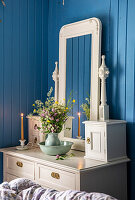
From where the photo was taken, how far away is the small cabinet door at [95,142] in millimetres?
2523

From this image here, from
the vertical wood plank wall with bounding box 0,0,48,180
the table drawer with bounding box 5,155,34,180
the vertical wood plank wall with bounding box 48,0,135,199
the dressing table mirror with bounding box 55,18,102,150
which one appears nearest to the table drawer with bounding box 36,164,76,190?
the table drawer with bounding box 5,155,34,180

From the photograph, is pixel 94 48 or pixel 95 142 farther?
pixel 94 48

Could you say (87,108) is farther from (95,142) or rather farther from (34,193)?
(34,193)

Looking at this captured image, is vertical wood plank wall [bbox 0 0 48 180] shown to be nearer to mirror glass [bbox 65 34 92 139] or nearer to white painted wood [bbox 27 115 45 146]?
white painted wood [bbox 27 115 45 146]

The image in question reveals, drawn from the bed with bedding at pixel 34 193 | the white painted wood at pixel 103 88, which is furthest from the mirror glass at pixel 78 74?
the bed with bedding at pixel 34 193

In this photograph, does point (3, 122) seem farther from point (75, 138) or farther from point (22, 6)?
point (22, 6)

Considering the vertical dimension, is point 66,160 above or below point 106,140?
below

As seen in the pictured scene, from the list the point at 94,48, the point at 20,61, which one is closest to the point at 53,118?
the point at 94,48

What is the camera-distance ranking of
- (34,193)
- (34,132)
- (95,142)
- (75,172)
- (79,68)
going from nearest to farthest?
(34,193), (75,172), (95,142), (79,68), (34,132)

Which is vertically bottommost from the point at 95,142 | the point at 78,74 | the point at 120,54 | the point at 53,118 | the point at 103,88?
the point at 95,142

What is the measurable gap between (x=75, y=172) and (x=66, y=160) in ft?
0.90

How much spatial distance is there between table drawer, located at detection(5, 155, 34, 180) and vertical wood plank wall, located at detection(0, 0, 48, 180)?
0.26m

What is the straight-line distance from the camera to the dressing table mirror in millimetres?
2822

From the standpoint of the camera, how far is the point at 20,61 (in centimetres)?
329
